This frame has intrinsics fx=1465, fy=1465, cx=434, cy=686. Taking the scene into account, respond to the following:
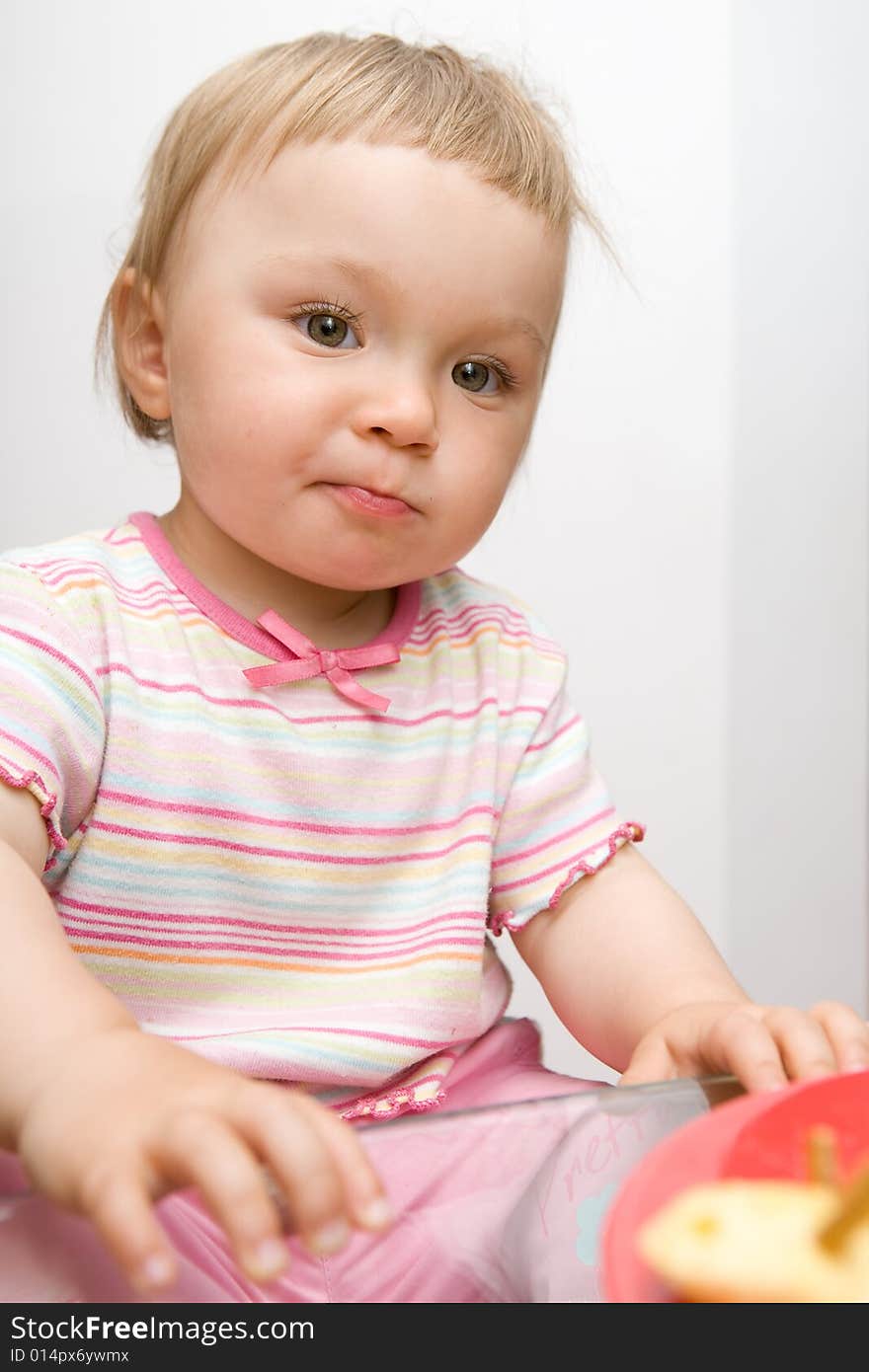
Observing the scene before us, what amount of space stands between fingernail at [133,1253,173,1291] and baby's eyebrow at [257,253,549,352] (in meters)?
0.41

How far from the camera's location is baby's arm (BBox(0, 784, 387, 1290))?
0.98 ft

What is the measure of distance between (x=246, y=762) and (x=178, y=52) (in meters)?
0.61

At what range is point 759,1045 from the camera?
0.48 meters

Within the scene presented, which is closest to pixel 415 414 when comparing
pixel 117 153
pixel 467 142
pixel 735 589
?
pixel 467 142

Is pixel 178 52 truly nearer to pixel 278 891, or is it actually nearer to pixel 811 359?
pixel 811 359

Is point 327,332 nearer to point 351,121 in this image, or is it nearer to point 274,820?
point 351,121

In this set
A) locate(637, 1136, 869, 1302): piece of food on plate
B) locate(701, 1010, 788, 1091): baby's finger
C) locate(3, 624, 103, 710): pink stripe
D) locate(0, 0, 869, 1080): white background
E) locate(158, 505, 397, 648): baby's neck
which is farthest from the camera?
locate(0, 0, 869, 1080): white background

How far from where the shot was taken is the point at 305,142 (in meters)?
0.62

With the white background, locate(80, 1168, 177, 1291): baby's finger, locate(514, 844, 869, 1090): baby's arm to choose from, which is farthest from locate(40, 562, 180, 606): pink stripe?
the white background

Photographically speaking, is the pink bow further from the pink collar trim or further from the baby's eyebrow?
the baby's eyebrow

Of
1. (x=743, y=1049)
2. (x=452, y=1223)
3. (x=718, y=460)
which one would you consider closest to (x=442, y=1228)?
(x=452, y=1223)

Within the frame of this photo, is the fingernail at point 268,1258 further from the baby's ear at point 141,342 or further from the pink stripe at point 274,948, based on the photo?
the baby's ear at point 141,342

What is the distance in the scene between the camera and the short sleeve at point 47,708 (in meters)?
0.53

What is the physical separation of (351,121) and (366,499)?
159 mm
